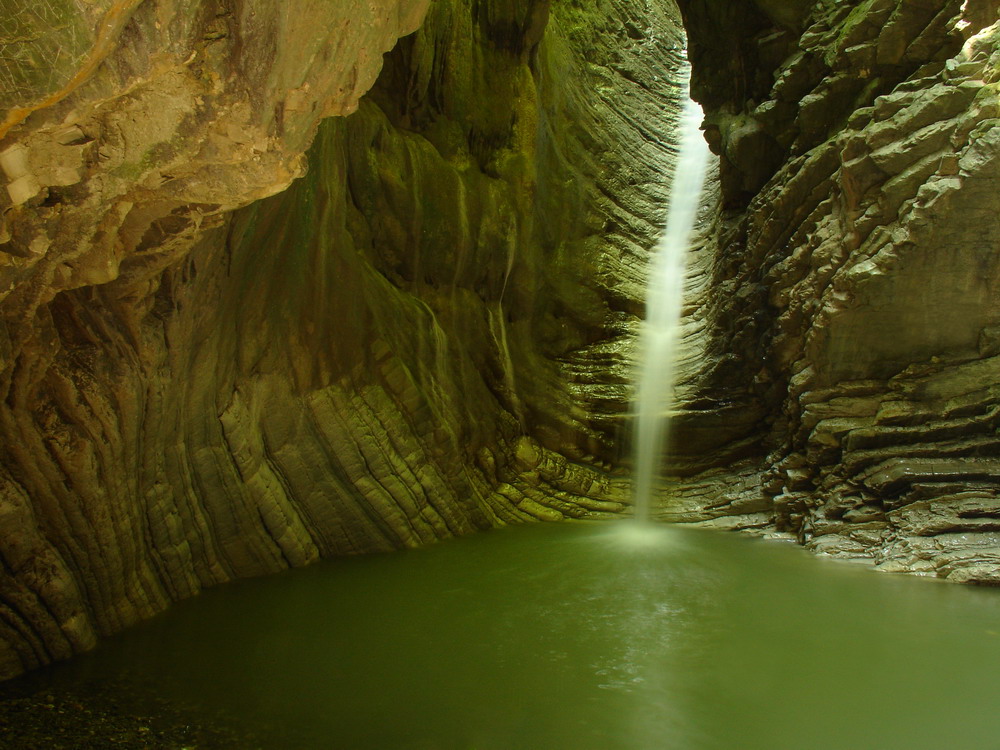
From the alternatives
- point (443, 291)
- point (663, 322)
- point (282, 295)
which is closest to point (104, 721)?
point (282, 295)

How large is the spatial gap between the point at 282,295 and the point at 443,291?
11.1ft

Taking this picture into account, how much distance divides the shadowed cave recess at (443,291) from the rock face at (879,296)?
3 centimetres

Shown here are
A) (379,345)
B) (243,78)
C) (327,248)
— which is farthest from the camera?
(379,345)

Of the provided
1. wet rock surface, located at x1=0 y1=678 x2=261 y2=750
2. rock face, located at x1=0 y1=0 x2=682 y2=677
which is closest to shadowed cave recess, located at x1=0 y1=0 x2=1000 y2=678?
rock face, located at x1=0 y1=0 x2=682 y2=677

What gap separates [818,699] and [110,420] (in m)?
4.38

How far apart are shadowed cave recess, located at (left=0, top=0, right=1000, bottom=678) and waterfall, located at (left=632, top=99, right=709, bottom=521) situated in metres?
0.27

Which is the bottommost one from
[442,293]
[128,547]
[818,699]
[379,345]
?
[818,699]

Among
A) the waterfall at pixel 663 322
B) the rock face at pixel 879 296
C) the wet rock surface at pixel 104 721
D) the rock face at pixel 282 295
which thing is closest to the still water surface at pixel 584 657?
the wet rock surface at pixel 104 721

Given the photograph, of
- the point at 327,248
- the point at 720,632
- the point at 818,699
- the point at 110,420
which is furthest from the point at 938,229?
the point at 110,420

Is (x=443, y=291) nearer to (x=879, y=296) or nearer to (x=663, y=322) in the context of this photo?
(x=663, y=322)

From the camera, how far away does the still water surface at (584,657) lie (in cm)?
326

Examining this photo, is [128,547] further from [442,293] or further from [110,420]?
[442,293]

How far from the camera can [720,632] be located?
14.9ft

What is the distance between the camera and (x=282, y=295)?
631cm
